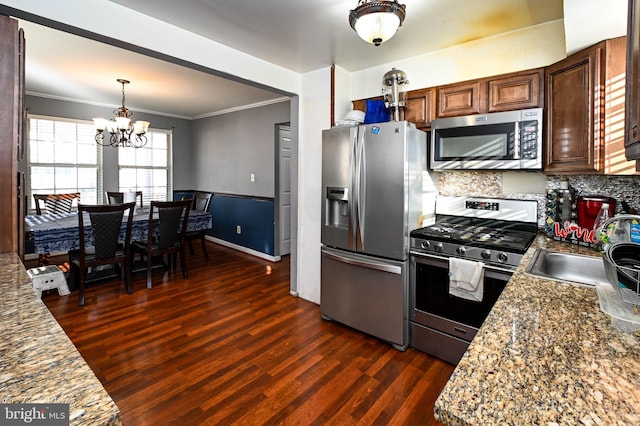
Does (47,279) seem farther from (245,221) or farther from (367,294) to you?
(245,221)

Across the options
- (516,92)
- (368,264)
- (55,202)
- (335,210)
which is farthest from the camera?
(55,202)

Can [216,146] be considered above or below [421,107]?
above

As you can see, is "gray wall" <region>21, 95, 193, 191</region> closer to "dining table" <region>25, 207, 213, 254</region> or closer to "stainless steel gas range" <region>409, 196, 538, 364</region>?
"dining table" <region>25, 207, 213, 254</region>

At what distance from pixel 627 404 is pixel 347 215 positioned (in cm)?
223

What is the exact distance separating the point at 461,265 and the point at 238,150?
14.6 feet

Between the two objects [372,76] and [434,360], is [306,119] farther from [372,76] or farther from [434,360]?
[434,360]

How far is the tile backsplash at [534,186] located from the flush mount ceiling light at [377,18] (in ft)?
4.89

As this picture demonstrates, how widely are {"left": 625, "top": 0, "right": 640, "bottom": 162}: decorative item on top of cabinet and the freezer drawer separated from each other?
154cm

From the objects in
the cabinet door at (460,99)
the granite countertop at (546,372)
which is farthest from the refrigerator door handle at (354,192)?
the granite countertop at (546,372)

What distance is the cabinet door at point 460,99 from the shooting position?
7.88 feet

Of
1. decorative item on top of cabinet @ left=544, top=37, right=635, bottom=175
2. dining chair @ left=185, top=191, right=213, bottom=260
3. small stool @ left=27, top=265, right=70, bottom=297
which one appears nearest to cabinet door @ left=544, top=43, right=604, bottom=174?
decorative item on top of cabinet @ left=544, top=37, right=635, bottom=175

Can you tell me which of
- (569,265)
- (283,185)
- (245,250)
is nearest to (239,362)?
(569,265)

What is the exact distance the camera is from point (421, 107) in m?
2.68

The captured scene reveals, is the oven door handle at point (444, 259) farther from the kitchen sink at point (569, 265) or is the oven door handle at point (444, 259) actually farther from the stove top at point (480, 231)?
the kitchen sink at point (569, 265)
